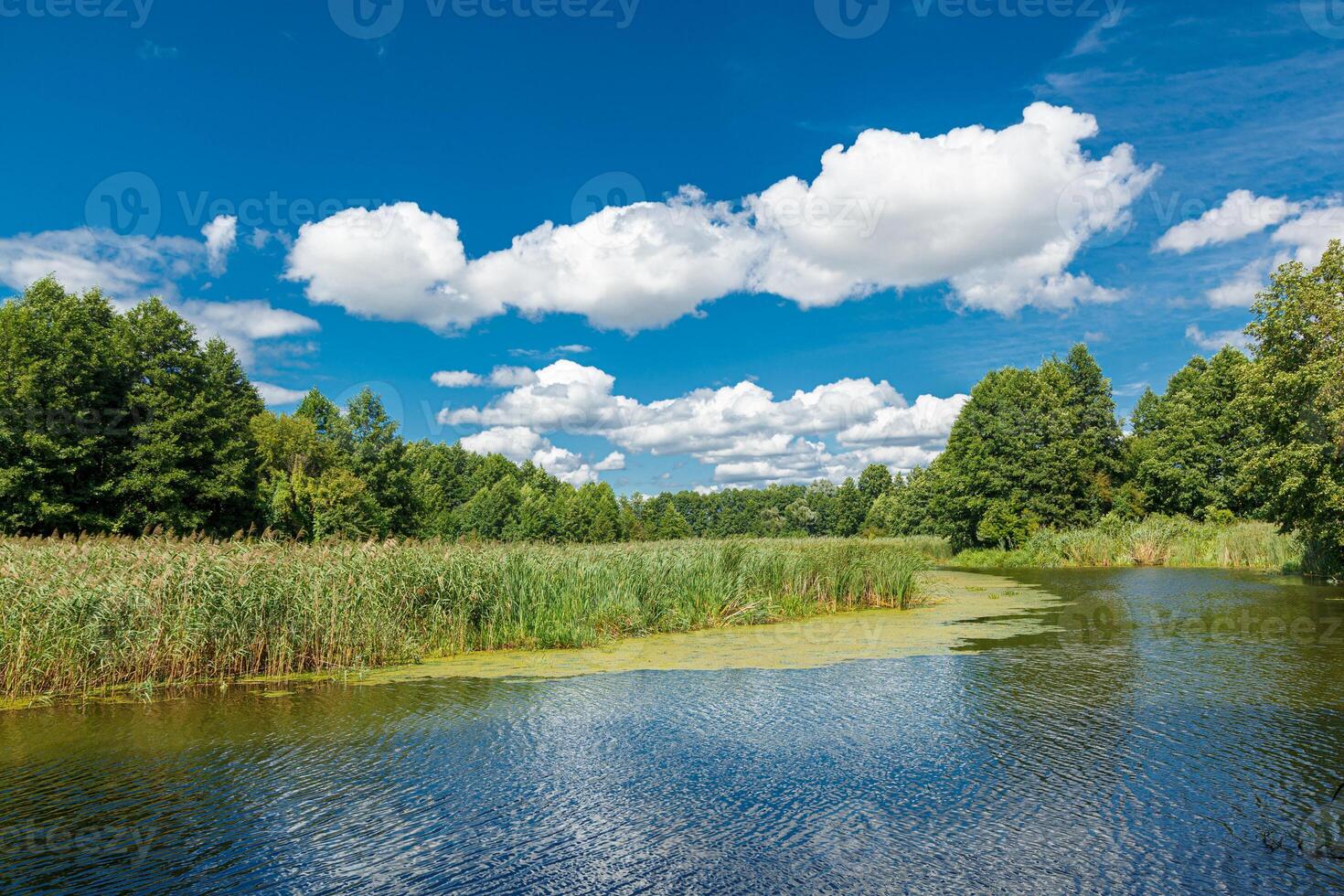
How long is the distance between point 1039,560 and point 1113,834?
3574 cm

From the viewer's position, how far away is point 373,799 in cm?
659

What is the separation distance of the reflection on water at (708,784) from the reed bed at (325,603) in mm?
1063

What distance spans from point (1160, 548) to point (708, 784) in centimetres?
3329

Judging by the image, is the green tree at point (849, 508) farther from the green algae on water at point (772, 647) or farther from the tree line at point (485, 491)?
the green algae on water at point (772, 647)

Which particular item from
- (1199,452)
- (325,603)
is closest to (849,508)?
(1199,452)

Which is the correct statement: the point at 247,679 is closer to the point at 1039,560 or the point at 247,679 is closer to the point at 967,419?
the point at 1039,560

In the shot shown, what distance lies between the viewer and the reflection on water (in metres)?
5.19

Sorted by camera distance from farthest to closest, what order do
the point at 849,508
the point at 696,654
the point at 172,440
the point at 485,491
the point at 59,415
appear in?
the point at 849,508 < the point at 485,491 < the point at 172,440 < the point at 59,415 < the point at 696,654

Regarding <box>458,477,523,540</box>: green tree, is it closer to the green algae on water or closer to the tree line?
the tree line

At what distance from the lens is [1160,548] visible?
109ft

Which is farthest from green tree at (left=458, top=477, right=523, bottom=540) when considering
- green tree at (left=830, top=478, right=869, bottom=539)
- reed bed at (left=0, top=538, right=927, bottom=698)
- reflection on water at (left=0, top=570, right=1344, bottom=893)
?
reflection on water at (left=0, top=570, right=1344, bottom=893)

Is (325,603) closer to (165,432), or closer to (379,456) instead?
(165,432)

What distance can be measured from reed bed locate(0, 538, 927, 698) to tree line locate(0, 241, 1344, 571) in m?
1.46

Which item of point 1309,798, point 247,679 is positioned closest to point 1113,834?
point 1309,798
